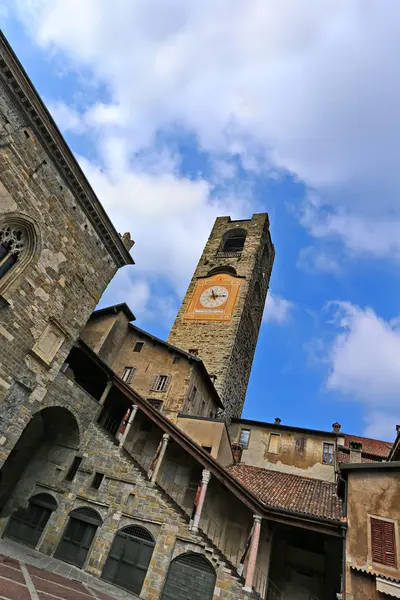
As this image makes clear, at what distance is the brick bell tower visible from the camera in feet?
87.2

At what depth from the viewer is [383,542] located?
976 cm

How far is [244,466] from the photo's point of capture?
1903 centimetres

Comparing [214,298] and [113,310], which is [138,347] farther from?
[214,298]

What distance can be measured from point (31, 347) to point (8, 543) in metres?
6.46

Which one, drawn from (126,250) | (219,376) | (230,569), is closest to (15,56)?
(126,250)

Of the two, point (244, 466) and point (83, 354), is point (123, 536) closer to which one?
point (83, 354)

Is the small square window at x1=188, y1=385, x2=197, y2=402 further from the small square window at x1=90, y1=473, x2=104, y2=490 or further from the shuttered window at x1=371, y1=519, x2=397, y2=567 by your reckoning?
the shuttered window at x1=371, y1=519, x2=397, y2=567

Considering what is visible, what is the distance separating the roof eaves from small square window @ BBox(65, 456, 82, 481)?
26.6 feet

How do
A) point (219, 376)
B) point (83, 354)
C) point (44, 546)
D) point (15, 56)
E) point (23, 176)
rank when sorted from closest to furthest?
point (15, 56) → point (23, 176) → point (44, 546) → point (83, 354) → point (219, 376)

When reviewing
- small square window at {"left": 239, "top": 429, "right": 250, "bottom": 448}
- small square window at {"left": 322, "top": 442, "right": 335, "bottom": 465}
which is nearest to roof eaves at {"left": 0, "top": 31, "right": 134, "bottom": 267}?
small square window at {"left": 239, "top": 429, "right": 250, "bottom": 448}

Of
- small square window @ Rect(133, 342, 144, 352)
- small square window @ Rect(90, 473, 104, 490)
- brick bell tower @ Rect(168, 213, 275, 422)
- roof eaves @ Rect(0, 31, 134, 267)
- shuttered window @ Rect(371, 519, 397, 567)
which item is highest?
brick bell tower @ Rect(168, 213, 275, 422)

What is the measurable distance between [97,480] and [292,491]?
8.17 m

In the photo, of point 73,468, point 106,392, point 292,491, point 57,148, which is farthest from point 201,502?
point 57,148

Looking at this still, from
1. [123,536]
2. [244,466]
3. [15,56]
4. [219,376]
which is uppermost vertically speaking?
[219,376]
